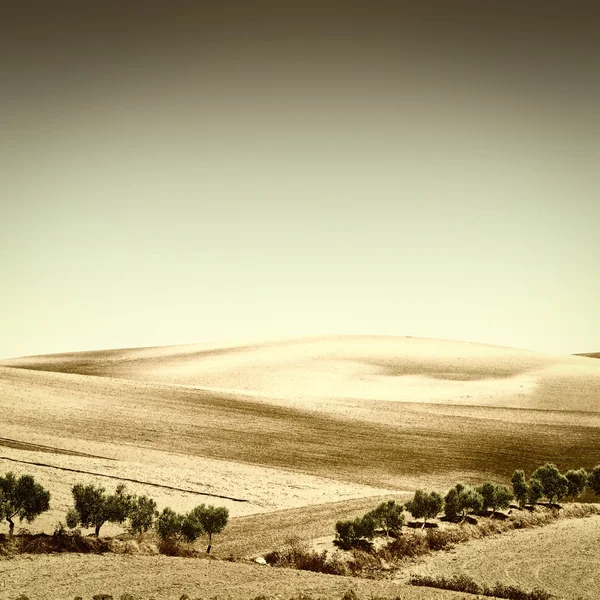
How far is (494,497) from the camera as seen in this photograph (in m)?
27.1

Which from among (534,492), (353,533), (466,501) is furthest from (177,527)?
(534,492)

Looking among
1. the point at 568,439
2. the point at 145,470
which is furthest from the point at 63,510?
the point at 568,439

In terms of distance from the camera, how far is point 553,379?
64375 millimetres

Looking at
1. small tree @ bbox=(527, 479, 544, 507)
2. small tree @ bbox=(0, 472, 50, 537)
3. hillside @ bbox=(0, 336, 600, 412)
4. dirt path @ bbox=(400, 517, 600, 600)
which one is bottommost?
dirt path @ bbox=(400, 517, 600, 600)

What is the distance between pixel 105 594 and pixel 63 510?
28.3 feet

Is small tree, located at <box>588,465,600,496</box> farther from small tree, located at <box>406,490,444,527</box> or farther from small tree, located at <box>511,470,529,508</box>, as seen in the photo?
small tree, located at <box>406,490,444,527</box>

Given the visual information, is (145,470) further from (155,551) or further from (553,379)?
(553,379)

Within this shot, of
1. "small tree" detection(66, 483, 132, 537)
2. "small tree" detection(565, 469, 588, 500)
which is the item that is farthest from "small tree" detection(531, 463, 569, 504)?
"small tree" detection(66, 483, 132, 537)

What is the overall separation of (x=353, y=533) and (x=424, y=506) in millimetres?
4733

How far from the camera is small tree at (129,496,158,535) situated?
2130 centimetres

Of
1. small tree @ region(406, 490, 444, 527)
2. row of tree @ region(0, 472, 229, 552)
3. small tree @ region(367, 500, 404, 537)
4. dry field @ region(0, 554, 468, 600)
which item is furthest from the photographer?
small tree @ region(406, 490, 444, 527)

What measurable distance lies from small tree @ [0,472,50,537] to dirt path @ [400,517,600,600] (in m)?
11.9

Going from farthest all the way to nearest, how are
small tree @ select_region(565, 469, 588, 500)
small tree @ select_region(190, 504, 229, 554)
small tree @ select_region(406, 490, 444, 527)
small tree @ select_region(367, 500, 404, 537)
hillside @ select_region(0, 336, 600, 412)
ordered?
hillside @ select_region(0, 336, 600, 412)
small tree @ select_region(565, 469, 588, 500)
small tree @ select_region(406, 490, 444, 527)
small tree @ select_region(367, 500, 404, 537)
small tree @ select_region(190, 504, 229, 554)

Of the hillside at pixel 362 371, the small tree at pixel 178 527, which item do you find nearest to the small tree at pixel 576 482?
the small tree at pixel 178 527
